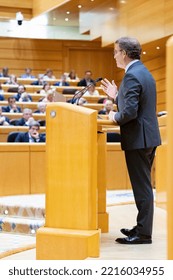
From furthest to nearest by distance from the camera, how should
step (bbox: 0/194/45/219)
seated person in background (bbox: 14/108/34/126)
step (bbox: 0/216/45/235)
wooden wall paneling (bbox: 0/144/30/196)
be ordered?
seated person in background (bbox: 14/108/34/126)
wooden wall paneling (bbox: 0/144/30/196)
step (bbox: 0/194/45/219)
step (bbox: 0/216/45/235)

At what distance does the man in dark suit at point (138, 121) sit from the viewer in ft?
9.23

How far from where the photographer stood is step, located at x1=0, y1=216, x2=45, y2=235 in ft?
13.3

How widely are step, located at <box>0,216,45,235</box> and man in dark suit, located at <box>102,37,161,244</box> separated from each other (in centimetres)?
124

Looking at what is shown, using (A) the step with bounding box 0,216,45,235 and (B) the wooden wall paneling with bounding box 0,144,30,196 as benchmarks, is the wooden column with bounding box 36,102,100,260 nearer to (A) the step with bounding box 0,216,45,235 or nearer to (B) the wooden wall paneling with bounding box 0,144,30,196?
(A) the step with bounding box 0,216,45,235

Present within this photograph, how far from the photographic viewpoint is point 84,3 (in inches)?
483

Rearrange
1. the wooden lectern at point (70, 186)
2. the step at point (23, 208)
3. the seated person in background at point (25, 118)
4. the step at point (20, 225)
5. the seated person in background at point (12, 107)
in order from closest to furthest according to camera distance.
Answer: the wooden lectern at point (70, 186) < the step at point (20, 225) < the step at point (23, 208) < the seated person in background at point (25, 118) < the seated person in background at point (12, 107)

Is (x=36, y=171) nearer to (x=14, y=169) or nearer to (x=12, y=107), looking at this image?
(x=14, y=169)

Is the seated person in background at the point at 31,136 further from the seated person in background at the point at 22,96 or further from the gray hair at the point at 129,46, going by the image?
the seated person in background at the point at 22,96

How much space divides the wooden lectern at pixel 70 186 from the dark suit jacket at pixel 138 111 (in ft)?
0.97

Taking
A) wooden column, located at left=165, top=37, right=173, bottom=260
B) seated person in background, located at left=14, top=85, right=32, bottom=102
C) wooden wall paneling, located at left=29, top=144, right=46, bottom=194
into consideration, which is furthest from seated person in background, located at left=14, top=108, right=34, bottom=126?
wooden column, located at left=165, top=37, right=173, bottom=260

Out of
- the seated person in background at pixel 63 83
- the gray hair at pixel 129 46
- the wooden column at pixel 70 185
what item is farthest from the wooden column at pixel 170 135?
the seated person in background at pixel 63 83

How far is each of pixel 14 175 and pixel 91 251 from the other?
9.60 ft

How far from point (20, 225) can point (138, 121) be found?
1.64m

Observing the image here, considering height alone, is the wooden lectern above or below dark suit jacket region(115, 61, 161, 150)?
below
